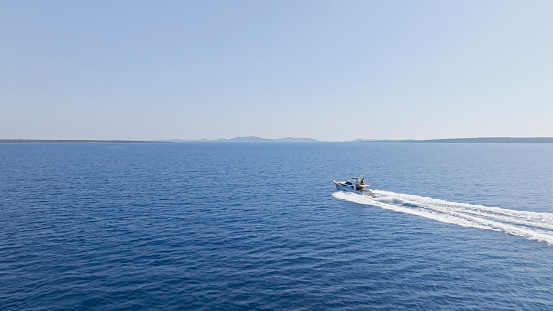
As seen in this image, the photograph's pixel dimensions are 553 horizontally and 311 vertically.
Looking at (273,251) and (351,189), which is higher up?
(351,189)

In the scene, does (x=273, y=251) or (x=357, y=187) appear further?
(x=357, y=187)

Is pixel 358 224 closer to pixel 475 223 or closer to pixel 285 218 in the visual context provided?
pixel 285 218

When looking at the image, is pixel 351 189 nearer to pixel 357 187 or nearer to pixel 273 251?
pixel 357 187

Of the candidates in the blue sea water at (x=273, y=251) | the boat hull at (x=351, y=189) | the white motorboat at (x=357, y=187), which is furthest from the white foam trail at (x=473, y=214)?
the white motorboat at (x=357, y=187)

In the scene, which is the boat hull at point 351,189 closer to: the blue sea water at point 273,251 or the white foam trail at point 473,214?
the white foam trail at point 473,214

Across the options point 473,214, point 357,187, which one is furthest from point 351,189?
point 473,214

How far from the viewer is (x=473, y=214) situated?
5891 cm

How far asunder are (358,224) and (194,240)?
99.1 ft

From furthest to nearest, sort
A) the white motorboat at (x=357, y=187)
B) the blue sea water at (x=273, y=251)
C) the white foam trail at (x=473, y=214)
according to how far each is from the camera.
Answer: the white motorboat at (x=357, y=187), the white foam trail at (x=473, y=214), the blue sea water at (x=273, y=251)

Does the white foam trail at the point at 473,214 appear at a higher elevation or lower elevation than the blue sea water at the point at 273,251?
higher

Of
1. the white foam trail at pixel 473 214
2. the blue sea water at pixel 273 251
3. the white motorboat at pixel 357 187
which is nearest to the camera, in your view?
the blue sea water at pixel 273 251

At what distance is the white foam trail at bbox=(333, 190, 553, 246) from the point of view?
161 ft

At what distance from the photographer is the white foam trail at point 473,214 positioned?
4897 centimetres

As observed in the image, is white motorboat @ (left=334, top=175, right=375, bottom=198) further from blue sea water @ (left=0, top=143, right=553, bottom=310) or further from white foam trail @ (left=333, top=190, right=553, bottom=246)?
blue sea water @ (left=0, top=143, right=553, bottom=310)
